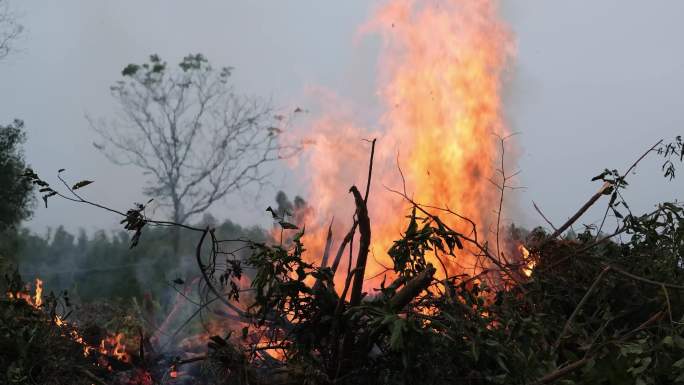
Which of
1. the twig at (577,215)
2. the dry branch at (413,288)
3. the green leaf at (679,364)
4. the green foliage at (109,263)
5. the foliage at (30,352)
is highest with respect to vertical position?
the green foliage at (109,263)

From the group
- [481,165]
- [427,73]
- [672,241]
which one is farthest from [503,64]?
[672,241]

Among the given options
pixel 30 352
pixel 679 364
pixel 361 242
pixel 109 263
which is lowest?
pixel 30 352

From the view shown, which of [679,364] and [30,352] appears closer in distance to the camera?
[679,364]

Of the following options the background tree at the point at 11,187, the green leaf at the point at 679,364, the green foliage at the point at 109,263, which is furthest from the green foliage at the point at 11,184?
the green leaf at the point at 679,364

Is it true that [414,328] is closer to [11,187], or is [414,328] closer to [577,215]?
[577,215]

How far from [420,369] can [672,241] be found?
2599 millimetres

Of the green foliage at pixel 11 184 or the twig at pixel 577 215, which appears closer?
the twig at pixel 577 215

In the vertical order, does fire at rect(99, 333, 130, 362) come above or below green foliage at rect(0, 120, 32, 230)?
below

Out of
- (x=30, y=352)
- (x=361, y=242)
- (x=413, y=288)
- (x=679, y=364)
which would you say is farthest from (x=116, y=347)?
(x=679, y=364)

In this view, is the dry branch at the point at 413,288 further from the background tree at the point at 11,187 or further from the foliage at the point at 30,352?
the background tree at the point at 11,187

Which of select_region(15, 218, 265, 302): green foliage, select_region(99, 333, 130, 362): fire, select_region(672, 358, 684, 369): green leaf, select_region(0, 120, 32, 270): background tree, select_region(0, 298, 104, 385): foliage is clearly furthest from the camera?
select_region(15, 218, 265, 302): green foliage

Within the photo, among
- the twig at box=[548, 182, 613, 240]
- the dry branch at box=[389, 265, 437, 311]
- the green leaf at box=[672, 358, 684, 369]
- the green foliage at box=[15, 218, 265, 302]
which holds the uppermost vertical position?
the green foliage at box=[15, 218, 265, 302]

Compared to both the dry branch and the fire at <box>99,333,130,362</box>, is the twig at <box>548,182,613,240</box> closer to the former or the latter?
the dry branch

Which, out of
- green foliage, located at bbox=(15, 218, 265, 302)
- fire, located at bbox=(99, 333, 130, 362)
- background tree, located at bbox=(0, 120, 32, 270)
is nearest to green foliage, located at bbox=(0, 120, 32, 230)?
background tree, located at bbox=(0, 120, 32, 270)
